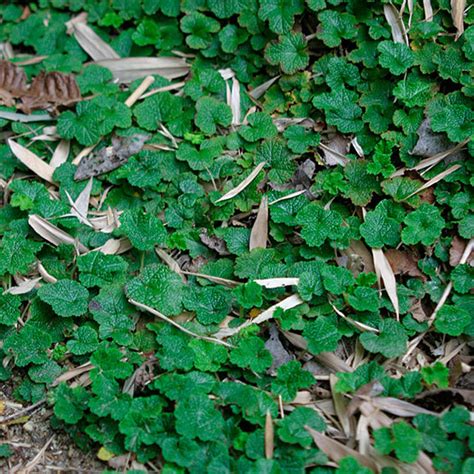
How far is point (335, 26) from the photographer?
10.0 ft

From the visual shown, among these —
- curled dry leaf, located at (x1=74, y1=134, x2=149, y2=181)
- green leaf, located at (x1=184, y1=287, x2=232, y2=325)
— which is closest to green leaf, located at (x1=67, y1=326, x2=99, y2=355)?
green leaf, located at (x1=184, y1=287, x2=232, y2=325)

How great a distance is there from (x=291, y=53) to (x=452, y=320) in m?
1.39

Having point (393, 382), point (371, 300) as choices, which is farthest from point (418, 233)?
point (393, 382)

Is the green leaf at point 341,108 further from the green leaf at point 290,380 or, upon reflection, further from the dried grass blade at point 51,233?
the dried grass blade at point 51,233

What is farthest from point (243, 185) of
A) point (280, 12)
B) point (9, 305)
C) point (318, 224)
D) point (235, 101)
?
point (9, 305)

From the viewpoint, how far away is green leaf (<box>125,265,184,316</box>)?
2654 mm

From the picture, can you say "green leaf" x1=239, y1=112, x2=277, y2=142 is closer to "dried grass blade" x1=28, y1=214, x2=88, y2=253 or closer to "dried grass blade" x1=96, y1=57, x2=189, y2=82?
"dried grass blade" x1=96, y1=57, x2=189, y2=82

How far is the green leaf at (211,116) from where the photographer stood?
3.09 metres

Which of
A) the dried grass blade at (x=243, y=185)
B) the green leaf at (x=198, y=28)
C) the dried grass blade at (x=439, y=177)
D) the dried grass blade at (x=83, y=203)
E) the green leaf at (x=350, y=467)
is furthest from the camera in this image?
the green leaf at (x=198, y=28)

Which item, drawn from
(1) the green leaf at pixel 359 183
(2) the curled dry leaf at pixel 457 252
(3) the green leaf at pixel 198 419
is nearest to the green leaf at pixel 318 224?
(1) the green leaf at pixel 359 183

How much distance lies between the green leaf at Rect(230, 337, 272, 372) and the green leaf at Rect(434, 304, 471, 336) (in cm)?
64

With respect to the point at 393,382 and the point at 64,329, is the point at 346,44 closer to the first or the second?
the point at 393,382

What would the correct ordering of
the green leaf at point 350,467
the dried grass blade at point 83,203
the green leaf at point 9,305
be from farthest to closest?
the dried grass blade at point 83,203 < the green leaf at point 9,305 < the green leaf at point 350,467

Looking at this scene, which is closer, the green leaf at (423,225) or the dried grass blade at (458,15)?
the green leaf at (423,225)
